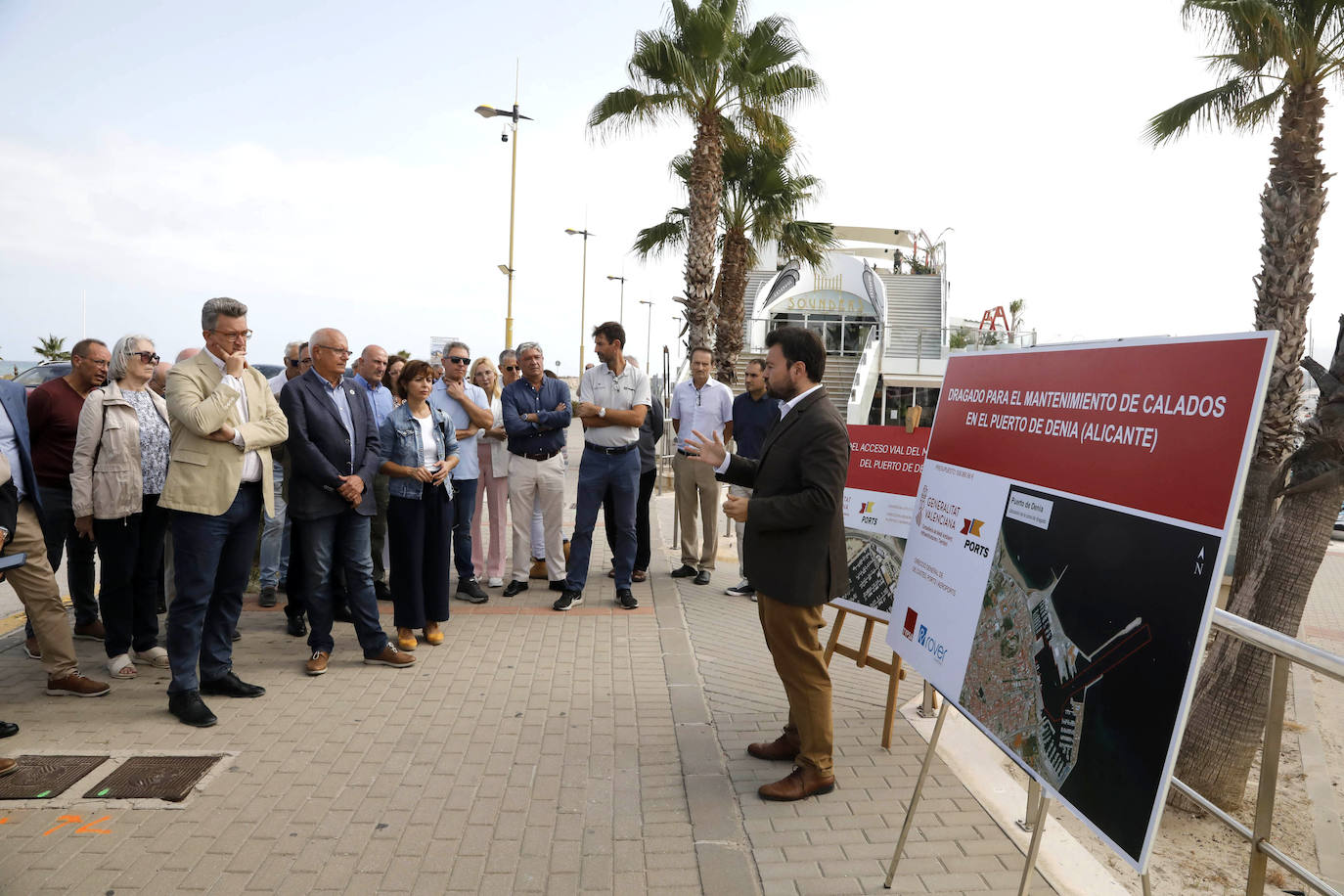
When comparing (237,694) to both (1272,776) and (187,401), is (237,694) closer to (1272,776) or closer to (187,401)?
(187,401)

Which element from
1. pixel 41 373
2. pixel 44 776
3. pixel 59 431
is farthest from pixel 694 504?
pixel 41 373

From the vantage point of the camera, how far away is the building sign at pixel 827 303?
33969 mm

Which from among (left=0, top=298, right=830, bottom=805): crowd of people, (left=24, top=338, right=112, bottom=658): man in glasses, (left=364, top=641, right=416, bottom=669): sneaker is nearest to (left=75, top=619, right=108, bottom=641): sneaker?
(left=0, top=298, right=830, bottom=805): crowd of people

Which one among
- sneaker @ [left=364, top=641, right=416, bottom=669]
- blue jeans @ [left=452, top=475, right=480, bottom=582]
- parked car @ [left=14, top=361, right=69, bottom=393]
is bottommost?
sneaker @ [left=364, top=641, right=416, bottom=669]

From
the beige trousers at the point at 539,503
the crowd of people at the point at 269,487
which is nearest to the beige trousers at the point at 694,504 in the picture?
the crowd of people at the point at 269,487

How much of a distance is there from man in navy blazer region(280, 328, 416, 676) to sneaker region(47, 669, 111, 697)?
1162mm

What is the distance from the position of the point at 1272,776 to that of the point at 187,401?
499cm

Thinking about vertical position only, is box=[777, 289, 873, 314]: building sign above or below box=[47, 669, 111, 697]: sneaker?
above

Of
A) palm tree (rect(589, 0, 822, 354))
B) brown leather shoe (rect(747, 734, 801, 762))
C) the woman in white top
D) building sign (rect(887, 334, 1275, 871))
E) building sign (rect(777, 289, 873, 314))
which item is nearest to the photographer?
building sign (rect(887, 334, 1275, 871))

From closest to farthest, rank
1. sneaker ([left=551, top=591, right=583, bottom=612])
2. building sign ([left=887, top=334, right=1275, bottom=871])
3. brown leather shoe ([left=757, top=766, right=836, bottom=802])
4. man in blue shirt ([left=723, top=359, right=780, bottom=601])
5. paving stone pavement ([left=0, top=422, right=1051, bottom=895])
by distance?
building sign ([left=887, top=334, right=1275, bottom=871]) → paving stone pavement ([left=0, top=422, right=1051, bottom=895]) → brown leather shoe ([left=757, top=766, right=836, bottom=802]) → sneaker ([left=551, top=591, right=583, bottom=612]) → man in blue shirt ([left=723, top=359, right=780, bottom=601])

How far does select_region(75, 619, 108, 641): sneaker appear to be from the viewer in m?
6.02

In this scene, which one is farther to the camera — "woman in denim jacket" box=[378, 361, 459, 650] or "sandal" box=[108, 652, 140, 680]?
"woman in denim jacket" box=[378, 361, 459, 650]

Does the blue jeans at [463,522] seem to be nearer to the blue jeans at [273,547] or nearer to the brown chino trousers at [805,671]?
the blue jeans at [273,547]

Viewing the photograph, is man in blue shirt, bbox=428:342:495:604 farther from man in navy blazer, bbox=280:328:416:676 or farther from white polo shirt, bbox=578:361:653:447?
man in navy blazer, bbox=280:328:416:676
